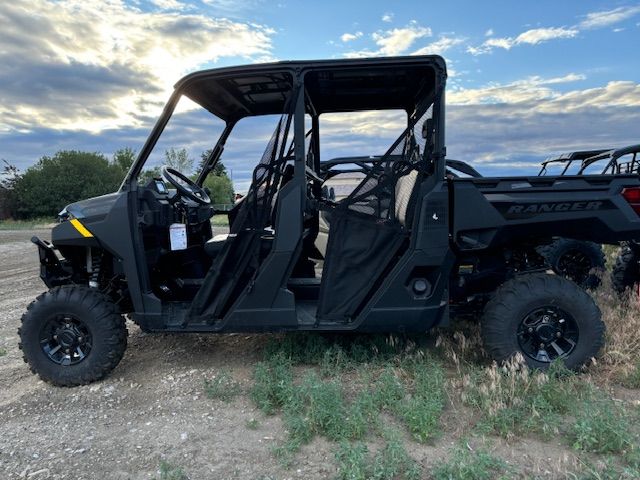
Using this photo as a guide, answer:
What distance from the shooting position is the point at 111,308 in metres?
3.97

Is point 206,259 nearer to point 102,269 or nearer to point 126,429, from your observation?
point 102,269

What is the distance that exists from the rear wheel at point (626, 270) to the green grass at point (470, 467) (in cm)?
414

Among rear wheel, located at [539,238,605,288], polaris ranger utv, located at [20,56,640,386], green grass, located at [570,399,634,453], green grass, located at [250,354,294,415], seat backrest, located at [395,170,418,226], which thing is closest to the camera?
green grass, located at [570,399,634,453]

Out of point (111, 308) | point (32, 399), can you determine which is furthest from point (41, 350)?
point (111, 308)

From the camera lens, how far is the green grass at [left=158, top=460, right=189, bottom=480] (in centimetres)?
268

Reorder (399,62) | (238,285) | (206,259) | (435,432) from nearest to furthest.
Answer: (435,432) < (399,62) < (238,285) < (206,259)

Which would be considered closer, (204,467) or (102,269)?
(204,467)

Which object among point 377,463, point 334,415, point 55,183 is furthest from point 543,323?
point 55,183

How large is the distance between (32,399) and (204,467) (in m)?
1.83

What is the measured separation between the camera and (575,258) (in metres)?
6.70

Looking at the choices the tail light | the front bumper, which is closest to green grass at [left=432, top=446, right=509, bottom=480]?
the tail light

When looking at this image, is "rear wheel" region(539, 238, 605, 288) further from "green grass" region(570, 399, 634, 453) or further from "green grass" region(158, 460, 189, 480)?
"green grass" region(158, 460, 189, 480)

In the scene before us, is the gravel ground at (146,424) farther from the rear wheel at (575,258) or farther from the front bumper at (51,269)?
the rear wheel at (575,258)

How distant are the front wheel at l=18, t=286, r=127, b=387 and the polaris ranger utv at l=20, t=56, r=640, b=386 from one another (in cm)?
1
